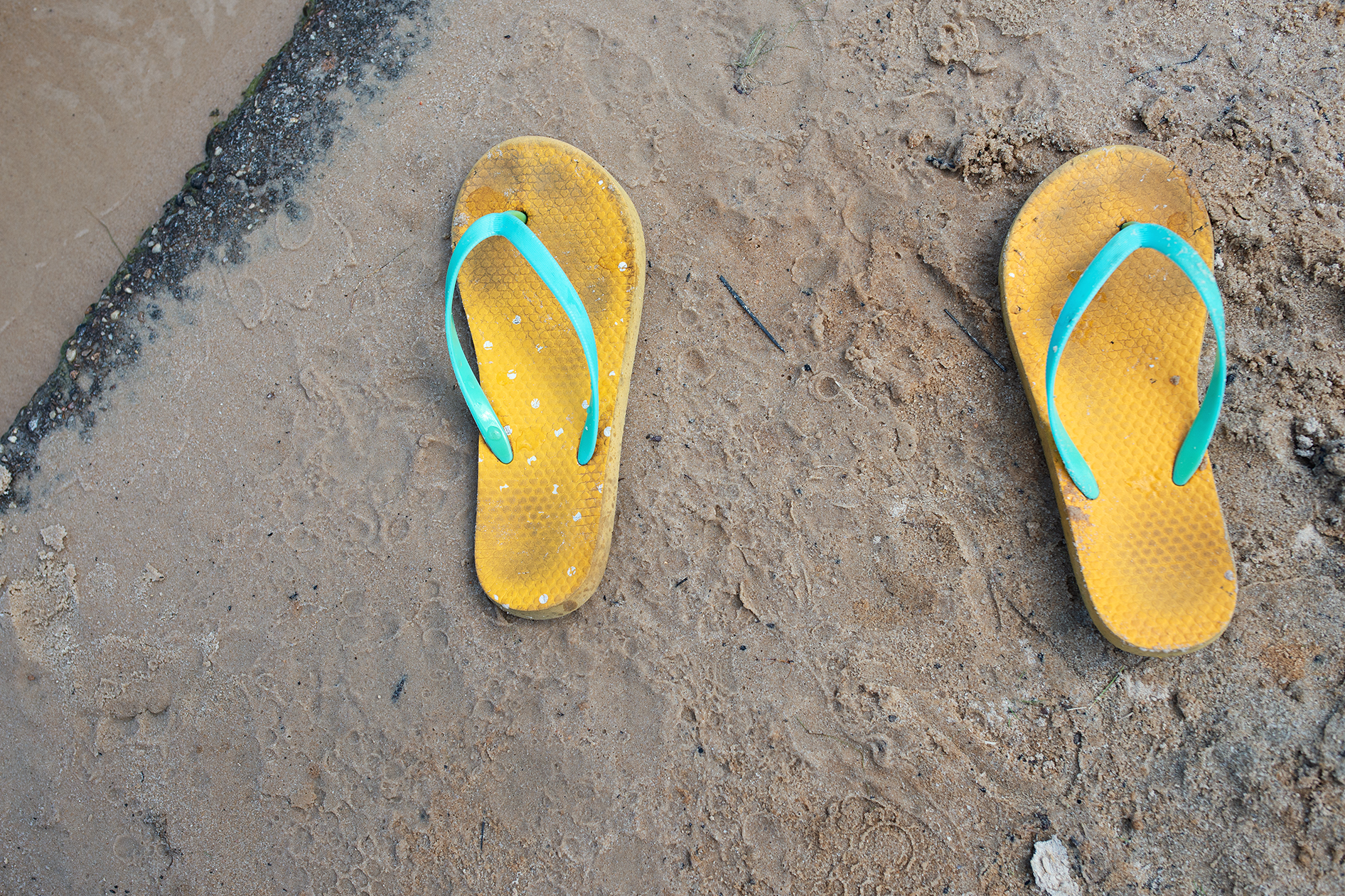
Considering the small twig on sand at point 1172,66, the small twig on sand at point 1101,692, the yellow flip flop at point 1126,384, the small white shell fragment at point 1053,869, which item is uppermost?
the small twig on sand at point 1172,66

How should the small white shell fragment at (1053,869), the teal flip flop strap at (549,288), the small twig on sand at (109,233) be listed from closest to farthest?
the small white shell fragment at (1053,869) < the teal flip flop strap at (549,288) < the small twig on sand at (109,233)

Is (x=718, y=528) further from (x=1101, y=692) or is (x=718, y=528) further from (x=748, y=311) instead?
(x=1101, y=692)

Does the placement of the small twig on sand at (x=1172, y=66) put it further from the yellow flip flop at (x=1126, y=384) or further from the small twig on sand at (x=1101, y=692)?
the small twig on sand at (x=1101, y=692)

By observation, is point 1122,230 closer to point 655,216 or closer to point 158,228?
point 655,216

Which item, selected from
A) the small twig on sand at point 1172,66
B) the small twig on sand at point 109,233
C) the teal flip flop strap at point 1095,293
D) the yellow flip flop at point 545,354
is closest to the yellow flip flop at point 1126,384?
the teal flip flop strap at point 1095,293

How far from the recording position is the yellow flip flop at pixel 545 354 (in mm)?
1507

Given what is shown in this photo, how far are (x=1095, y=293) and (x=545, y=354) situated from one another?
3.89ft

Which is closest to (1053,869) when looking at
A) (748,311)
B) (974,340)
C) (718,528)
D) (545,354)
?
(718,528)

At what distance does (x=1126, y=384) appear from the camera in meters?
1.53

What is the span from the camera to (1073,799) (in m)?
1.37

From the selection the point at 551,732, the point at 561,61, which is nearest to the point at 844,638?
the point at 551,732

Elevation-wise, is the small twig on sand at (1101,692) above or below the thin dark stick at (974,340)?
below

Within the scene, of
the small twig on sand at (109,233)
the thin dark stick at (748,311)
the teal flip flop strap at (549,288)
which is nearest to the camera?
the teal flip flop strap at (549,288)

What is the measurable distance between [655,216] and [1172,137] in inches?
46.7
